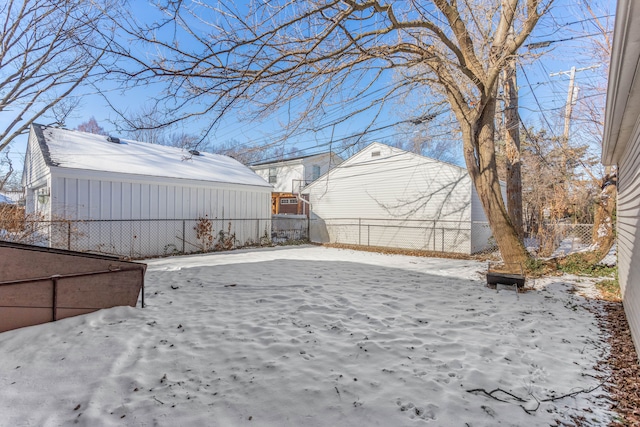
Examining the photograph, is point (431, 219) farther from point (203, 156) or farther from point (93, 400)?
point (93, 400)

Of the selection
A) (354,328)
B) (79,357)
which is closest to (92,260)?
(79,357)

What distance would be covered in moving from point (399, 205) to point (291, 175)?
12.2m

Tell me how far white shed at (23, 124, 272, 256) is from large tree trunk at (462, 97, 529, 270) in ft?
22.2

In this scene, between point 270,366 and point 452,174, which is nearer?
point 270,366

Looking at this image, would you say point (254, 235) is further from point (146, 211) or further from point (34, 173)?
→ point (34, 173)

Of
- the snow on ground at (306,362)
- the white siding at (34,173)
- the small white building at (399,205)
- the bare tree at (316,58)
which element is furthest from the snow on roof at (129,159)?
the snow on ground at (306,362)

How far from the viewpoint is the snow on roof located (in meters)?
8.98

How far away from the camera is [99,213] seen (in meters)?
8.84

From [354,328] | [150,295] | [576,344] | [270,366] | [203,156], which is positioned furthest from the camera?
[203,156]

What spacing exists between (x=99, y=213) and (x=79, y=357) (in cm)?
782

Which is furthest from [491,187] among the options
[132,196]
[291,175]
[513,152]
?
[291,175]

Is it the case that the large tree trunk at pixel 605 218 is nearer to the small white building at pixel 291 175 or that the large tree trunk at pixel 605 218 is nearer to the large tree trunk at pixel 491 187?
the large tree trunk at pixel 491 187

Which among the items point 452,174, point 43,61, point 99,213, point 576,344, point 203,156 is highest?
point 43,61

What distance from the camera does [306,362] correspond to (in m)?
2.58
